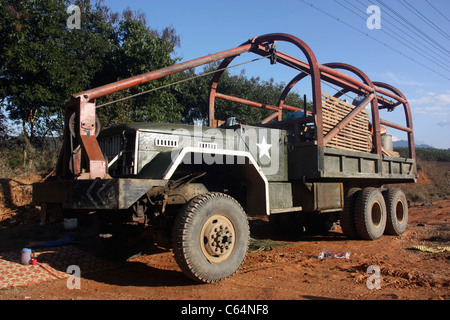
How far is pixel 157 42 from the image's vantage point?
13008mm

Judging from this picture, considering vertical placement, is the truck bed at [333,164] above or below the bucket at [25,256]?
above

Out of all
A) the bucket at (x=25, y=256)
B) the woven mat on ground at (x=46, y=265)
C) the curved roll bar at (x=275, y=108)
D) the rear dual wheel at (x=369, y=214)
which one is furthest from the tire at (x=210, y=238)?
the rear dual wheel at (x=369, y=214)

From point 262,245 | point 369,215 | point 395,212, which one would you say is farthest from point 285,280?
point 395,212

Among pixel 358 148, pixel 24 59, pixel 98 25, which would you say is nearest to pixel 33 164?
pixel 24 59

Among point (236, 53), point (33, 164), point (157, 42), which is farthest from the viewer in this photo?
point (157, 42)

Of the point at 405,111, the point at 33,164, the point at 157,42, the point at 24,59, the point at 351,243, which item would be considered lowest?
the point at 351,243

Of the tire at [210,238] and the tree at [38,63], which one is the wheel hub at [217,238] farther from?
the tree at [38,63]

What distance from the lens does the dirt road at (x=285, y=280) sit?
3770 millimetres

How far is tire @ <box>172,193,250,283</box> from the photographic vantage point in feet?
13.0

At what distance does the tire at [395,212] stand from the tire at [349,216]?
1.15 m
